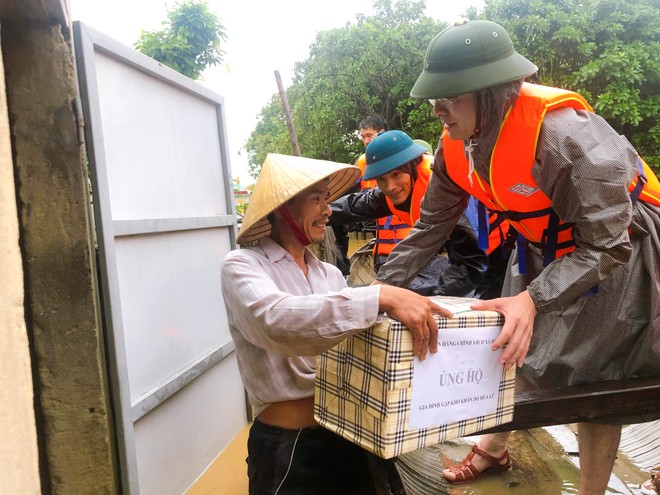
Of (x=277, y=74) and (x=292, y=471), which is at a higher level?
(x=277, y=74)

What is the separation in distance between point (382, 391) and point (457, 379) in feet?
0.79

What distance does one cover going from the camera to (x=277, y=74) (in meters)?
7.01

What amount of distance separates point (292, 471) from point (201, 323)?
3.88ft

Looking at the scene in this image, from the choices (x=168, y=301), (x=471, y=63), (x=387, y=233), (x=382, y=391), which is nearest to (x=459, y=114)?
(x=471, y=63)

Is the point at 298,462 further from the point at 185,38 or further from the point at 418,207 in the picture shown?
the point at 185,38

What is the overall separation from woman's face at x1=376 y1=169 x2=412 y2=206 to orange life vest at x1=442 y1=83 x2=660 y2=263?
1200mm

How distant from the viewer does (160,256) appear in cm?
241

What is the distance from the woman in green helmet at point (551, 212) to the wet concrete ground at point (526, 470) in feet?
1.82

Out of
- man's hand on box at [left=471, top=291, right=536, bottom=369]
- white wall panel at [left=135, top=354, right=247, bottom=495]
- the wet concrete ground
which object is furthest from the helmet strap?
white wall panel at [left=135, top=354, right=247, bottom=495]

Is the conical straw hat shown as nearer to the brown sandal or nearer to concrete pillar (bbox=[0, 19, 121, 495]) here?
concrete pillar (bbox=[0, 19, 121, 495])

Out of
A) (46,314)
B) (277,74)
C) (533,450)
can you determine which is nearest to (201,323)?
(46,314)

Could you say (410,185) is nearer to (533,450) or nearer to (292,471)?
(533,450)

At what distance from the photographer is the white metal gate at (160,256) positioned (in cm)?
197

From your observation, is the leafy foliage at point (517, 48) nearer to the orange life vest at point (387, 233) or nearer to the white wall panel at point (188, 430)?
the orange life vest at point (387, 233)
